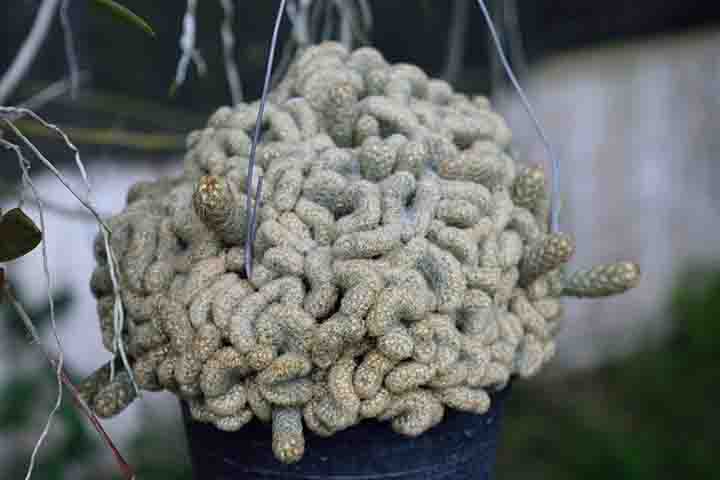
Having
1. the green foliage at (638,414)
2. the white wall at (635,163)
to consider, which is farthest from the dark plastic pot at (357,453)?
the white wall at (635,163)

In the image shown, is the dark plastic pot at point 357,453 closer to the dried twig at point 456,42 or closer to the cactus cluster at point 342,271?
the cactus cluster at point 342,271

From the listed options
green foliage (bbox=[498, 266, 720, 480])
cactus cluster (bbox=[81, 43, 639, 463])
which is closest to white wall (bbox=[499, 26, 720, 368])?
green foliage (bbox=[498, 266, 720, 480])

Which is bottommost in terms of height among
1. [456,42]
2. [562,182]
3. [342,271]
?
[562,182]

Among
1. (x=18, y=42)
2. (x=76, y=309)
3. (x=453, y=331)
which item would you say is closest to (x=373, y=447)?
(x=453, y=331)

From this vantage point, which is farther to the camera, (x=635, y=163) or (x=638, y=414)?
(x=635, y=163)

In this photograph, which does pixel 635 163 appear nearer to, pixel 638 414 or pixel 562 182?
pixel 562 182

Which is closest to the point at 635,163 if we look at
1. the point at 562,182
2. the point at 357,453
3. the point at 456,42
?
the point at 562,182

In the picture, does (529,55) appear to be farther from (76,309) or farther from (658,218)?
(76,309)

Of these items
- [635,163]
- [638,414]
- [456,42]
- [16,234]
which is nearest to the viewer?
[16,234]
